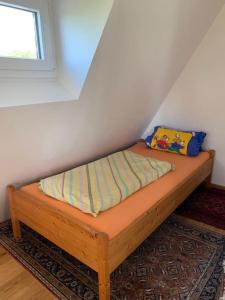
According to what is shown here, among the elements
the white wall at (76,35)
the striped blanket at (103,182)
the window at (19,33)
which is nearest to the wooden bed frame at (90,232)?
the striped blanket at (103,182)

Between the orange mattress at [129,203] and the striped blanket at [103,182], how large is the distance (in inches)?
1.4

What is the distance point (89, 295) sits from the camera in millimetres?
1489

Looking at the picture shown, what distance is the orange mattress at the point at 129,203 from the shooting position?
145cm

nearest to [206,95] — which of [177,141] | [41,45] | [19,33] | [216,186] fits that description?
[177,141]

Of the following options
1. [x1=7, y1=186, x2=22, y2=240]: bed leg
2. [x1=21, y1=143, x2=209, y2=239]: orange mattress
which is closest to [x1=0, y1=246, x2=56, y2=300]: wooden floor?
[x1=7, y1=186, x2=22, y2=240]: bed leg

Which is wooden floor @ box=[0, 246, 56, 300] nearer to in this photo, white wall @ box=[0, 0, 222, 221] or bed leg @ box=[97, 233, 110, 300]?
bed leg @ box=[97, 233, 110, 300]

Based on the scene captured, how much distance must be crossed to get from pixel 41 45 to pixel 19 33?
6.5 inches

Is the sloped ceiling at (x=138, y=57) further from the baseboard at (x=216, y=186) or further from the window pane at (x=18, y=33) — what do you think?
the baseboard at (x=216, y=186)

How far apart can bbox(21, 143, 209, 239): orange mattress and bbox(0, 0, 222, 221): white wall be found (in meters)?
0.33

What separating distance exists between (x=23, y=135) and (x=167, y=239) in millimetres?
1380

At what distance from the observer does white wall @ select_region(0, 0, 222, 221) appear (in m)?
1.66

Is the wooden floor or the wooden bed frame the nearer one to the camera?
the wooden bed frame

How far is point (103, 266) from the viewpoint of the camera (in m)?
1.33

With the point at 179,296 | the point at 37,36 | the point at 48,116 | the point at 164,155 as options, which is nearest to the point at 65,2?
the point at 37,36
